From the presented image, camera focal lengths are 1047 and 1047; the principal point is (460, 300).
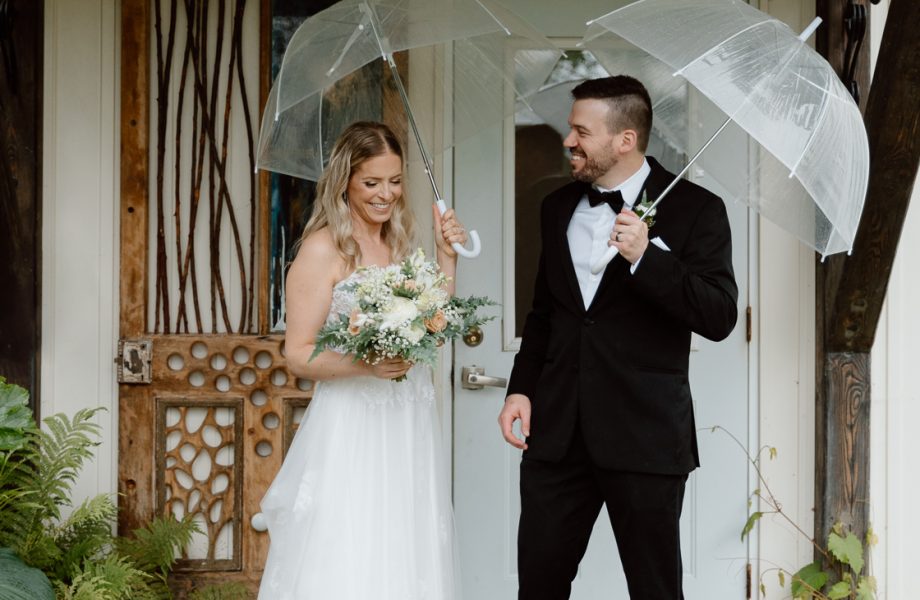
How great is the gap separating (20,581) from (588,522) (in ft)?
5.33

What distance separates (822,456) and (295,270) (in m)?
1.99

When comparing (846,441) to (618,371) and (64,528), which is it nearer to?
(618,371)

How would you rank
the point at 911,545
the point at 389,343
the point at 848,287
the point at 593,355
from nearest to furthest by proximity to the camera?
the point at 389,343, the point at 593,355, the point at 848,287, the point at 911,545

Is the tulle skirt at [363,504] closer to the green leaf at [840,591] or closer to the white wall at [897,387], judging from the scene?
the green leaf at [840,591]

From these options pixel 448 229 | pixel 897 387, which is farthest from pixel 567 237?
pixel 897 387

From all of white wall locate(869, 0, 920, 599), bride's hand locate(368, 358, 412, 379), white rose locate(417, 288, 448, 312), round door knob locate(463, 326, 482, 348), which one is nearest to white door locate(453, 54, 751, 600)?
round door knob locate(463, 326, 482, 348)

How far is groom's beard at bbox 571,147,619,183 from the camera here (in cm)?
284

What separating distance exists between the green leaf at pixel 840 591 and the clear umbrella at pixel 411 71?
6.18ft

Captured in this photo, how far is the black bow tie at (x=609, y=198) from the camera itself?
2863 mm

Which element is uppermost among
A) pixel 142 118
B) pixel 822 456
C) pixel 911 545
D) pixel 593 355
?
pixel 142 118

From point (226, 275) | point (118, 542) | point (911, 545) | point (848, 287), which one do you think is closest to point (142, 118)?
point (226, 275)

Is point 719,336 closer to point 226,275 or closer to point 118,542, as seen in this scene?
point 226,275

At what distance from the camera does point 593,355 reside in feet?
9.27

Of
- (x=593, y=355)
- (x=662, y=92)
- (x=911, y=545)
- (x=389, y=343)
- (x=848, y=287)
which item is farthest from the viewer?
(x=911, y=545)
